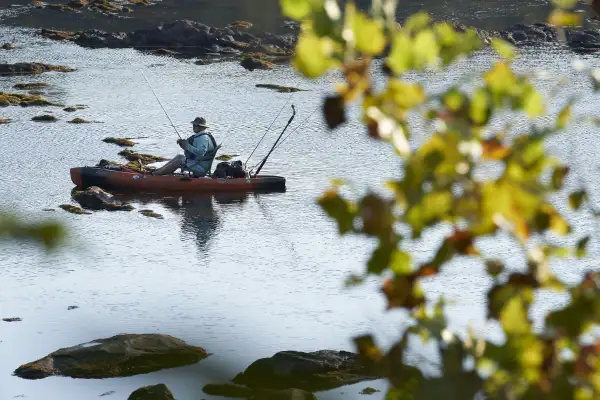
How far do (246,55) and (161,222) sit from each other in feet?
46.2

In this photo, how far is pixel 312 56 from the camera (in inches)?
64.9

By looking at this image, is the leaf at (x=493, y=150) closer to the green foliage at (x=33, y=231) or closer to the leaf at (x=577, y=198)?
the leaf at (x=577, y=198)

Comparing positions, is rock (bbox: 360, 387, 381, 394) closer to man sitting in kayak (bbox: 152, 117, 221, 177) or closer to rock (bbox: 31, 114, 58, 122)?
man sitting in kayak (bbox: 152, 117, 221, 177)

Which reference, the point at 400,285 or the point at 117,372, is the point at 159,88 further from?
the point at 400,285

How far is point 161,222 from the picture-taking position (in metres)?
14.7

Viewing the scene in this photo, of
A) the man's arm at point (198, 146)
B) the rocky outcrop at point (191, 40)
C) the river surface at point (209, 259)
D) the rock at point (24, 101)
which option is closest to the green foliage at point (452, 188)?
the river surface at point (209, 259)

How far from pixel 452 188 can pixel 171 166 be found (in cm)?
1394

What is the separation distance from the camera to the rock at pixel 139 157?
56.1ft

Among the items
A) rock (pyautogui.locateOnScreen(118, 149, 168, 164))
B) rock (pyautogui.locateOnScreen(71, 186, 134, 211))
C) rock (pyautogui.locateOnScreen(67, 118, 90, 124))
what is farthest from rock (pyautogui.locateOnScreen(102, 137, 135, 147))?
rock (pyautogui.locateOnScreen(71, 186, 134, 211))

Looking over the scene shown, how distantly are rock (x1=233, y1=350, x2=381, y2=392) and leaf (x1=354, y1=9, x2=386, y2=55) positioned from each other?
24.9 feet

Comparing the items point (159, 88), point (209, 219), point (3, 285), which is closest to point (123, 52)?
point (159, 88)

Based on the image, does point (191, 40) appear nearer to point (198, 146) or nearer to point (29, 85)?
point (29, 85)

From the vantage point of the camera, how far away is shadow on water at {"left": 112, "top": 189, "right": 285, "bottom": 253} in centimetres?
1489

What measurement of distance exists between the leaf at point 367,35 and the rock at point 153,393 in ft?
23.7
